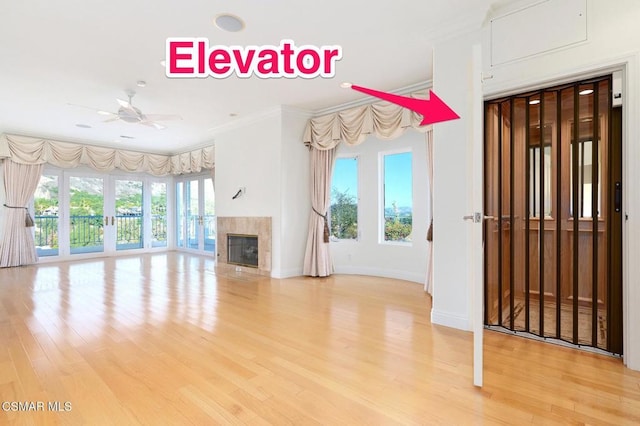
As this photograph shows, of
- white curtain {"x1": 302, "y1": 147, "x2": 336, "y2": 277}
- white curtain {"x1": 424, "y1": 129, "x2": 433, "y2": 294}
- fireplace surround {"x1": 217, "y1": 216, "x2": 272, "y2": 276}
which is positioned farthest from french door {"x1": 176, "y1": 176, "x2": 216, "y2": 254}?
white curtain {"x1": 424, "y1": 129, "x2": 433, "y2": 294}

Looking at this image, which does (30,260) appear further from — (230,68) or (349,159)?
(349,159)

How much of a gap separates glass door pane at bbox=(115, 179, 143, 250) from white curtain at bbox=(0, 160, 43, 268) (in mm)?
1741

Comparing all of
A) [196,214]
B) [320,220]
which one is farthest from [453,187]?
[196,214]

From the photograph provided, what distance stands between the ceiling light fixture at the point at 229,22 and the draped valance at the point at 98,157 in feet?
14.8

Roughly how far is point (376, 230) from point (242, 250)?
2.50m

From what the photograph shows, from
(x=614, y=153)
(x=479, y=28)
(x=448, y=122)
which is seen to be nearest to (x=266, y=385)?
(x=448, y=122)

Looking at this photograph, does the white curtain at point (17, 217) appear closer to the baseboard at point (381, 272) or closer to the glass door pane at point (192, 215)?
the glass door pane at point (192, 215)

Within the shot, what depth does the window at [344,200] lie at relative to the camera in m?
5.71

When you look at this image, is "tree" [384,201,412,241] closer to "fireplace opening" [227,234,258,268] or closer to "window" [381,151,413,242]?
"window" [381,151,413,242]

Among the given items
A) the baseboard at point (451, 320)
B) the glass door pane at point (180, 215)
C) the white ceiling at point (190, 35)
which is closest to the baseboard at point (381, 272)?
the baseboard at point (451, 320)

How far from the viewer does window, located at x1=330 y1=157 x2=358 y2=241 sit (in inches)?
225

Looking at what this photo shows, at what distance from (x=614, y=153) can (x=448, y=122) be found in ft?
4.00

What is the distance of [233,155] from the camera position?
6.16m

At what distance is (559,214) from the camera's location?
2.62 m
